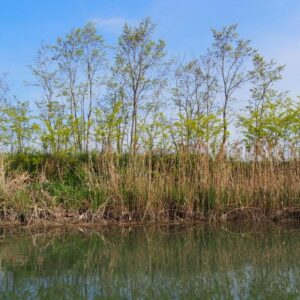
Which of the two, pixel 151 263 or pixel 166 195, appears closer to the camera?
pixel 151 263

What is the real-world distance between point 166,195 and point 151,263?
2282mm

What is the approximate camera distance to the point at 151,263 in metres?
3.34

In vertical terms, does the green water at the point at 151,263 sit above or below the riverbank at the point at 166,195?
below

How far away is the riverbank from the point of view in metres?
5.34

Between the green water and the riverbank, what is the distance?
489 millimetres

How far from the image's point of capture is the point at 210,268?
318 centimetres

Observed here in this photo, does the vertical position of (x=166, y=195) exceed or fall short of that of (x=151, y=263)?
it exceeds it

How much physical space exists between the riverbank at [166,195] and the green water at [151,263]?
19.2 inches

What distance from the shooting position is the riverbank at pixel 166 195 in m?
5.34

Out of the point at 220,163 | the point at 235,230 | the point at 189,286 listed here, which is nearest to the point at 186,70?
the point at 220,163

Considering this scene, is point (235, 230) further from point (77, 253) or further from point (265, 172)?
point (77, 253)

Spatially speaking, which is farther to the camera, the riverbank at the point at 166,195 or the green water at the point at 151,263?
the riverbank at the point at 166,195

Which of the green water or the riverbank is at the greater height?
the riverbank

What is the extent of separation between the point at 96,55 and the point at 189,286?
10.8m
